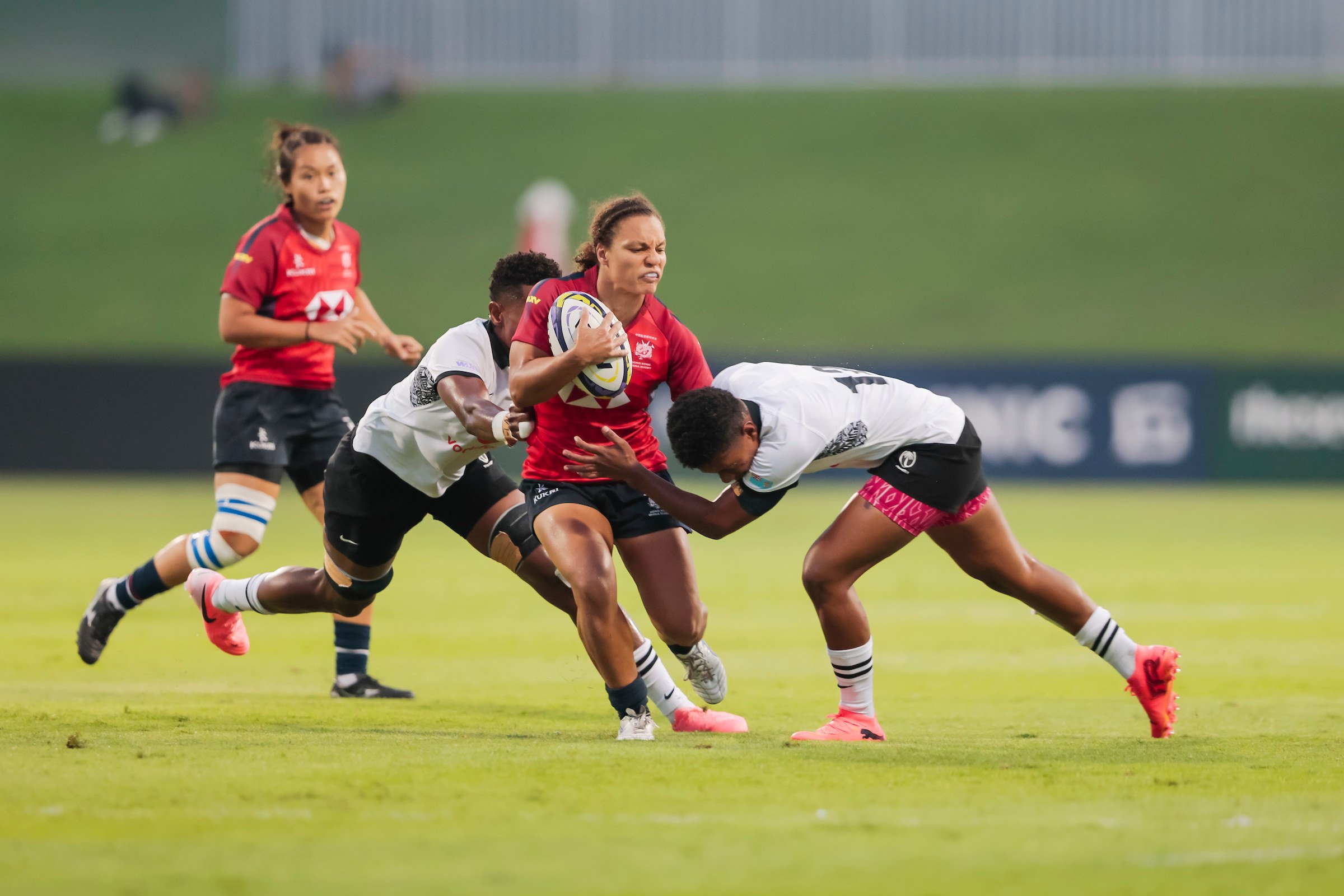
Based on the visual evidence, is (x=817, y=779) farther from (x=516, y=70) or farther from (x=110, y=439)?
(x=516, y=70)

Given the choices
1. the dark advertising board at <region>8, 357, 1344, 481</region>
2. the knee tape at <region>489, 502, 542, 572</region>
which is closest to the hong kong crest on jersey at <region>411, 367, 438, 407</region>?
the knee tape at <region>489, 502, 542, 572</region>

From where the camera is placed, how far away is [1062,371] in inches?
866

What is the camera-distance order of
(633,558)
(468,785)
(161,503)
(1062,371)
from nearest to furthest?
1. (468,785)
2. (633,558)
3. (161,503)
4. (1062,371)

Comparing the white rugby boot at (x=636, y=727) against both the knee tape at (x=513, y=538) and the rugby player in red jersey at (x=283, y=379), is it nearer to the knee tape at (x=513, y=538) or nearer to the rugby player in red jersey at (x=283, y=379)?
the knee tape at (x=513, y=538)

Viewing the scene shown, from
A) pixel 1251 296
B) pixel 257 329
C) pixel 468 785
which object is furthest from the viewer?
pixel 1251 296

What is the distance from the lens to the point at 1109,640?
6.67 metres

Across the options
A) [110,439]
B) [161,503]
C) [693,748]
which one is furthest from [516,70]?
[693,748]

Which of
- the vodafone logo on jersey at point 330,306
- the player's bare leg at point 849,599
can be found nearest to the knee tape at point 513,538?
the player's bare leg at point 849,599

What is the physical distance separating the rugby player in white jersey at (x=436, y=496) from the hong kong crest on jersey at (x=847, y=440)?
113 centimetres

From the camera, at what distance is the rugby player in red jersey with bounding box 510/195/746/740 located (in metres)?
6.21

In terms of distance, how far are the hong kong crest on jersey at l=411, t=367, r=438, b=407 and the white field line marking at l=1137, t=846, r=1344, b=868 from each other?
3.53 meters

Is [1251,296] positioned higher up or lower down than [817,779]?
higher up

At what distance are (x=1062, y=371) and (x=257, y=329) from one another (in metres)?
16.0

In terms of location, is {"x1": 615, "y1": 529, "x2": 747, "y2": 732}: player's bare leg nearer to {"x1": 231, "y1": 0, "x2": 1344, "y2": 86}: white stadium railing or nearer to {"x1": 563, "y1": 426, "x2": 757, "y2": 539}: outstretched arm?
{"x1": 563, "y1": 426, "x2": 757, "y2": 539}: outstretched arm
